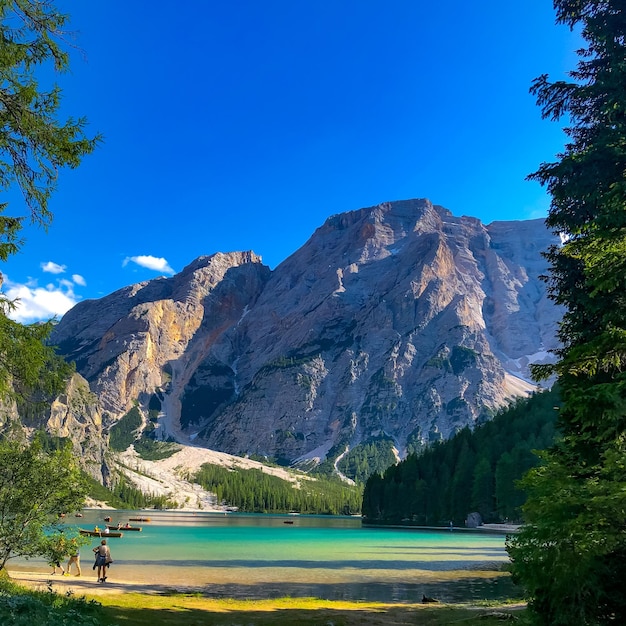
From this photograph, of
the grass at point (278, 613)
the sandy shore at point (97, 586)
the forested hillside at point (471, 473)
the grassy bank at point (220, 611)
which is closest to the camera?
the grassy bank at point (220, 611)

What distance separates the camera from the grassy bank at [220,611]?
15.8 meters

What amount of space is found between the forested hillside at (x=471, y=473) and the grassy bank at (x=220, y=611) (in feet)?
301

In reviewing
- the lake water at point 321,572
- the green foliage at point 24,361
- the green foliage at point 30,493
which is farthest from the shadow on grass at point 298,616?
the green foliage at point 24,361

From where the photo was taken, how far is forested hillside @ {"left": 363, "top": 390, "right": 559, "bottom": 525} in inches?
4653

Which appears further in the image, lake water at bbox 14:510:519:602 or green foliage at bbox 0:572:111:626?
lake water at bbox 14:510:519:602

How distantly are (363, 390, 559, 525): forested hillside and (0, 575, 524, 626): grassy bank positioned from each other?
91822mm

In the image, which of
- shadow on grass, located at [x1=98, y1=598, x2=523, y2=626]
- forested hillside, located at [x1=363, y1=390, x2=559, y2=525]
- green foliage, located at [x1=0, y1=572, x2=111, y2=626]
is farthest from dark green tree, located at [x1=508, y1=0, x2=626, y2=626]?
forested hillside, located at [x1=363, y1=390, x2=559, y2=525]

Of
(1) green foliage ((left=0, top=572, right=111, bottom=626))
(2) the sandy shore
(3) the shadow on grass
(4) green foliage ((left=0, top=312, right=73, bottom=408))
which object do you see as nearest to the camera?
(4) green foliage ((left=0, top=312, right=73, bottom=408))

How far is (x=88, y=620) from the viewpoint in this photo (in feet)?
48.1

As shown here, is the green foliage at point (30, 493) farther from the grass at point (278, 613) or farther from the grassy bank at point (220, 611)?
the grass at point (278, 613)

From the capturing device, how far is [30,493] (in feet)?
64.8

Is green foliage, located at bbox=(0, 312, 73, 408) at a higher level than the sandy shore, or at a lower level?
higher

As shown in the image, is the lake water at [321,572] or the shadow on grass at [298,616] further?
the lake water at [321,572]

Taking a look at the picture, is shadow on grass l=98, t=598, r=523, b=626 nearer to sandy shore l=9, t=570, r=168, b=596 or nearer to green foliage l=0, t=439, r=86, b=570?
green foliage l=0, t=439, r=86, b=570
